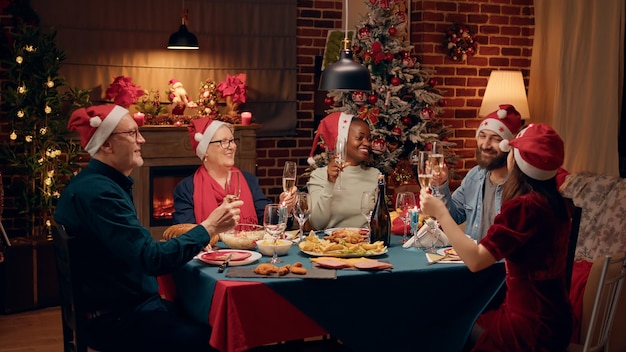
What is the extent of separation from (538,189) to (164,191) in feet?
13.0

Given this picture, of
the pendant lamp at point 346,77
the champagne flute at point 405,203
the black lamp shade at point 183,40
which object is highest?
the black lamp shade at point 183,40

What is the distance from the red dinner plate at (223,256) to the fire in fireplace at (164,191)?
3118 mm

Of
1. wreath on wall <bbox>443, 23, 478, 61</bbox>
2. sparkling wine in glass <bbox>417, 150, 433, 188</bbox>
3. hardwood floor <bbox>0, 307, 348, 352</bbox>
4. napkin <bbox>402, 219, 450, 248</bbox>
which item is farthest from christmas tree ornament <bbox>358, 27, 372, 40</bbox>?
sparkling wine in glass <bbox>417, 150, 433, 188</bbox>

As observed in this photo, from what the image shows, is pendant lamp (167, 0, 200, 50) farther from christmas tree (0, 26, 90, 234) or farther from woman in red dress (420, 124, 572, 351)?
woman in red dress (420, 124, 572, 351)

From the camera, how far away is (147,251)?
2.93 meters

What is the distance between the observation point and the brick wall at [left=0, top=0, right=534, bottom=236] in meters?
6.60

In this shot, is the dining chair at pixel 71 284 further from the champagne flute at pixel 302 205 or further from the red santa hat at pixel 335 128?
the red santa hat at pixel 335 128

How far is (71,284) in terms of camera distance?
9.21ft

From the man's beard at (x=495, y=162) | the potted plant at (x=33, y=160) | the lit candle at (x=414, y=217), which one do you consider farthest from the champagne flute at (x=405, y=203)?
the potted plant at (x=33, y=160)

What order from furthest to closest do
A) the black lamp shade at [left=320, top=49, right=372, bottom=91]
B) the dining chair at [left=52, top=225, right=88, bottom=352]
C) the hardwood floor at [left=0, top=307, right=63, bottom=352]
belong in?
the hardwood floor at [left=0, top=307, right=63, bottom=352] < the black lamp shade at [left=320, top=49, right=372, bottom=91] < the dining chair at [left=52, top=225, right=88, bottom=352]

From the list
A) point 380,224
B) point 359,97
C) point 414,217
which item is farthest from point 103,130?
point 359,97

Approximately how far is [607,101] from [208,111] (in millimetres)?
3076

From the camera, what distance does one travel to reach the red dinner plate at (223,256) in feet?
10.6

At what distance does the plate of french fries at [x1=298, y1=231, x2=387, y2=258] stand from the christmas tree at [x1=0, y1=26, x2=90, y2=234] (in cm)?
268
